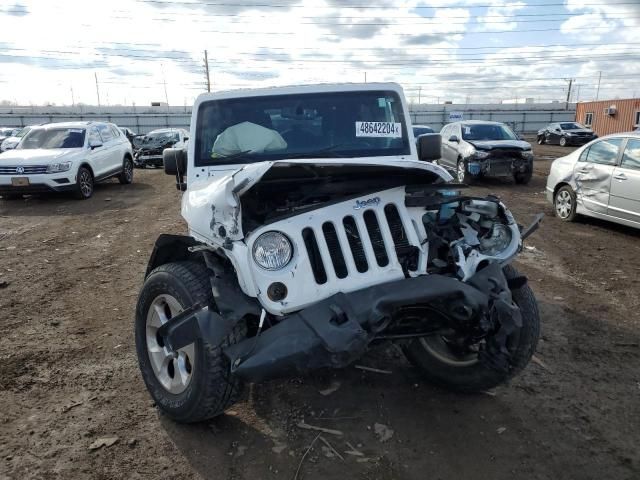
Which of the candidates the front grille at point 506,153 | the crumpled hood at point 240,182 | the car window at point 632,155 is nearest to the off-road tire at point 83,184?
the front grille at point 506,153

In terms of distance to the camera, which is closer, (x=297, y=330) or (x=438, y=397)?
(x=297, y=330)

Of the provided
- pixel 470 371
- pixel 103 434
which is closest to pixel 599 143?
pixel 470 371

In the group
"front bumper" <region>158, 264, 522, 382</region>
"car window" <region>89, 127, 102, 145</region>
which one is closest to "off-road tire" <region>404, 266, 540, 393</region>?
"front bumper" <region>158, 264, 522, 382</region>

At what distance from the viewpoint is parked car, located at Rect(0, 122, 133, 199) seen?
11.3 metres

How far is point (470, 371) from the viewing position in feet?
10.9

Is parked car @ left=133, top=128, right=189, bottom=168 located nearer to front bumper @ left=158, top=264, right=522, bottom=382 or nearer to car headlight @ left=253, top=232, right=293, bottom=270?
car headlight @ left=253, top=232, right=293, bottom=270

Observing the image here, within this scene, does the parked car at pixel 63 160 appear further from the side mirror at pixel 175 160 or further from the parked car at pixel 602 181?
the parked car at pixel 602 181

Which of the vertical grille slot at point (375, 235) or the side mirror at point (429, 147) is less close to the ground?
the side mirror at point (429, 147)

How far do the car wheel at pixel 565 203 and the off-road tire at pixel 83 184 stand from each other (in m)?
10.2

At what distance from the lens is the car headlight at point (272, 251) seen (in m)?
2.66

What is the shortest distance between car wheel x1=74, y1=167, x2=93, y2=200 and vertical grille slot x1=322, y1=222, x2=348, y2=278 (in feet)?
35.1

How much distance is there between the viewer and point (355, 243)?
2.90 meters

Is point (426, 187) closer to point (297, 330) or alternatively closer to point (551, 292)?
point (297, 330)

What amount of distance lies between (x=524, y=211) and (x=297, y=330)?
28.5 ft
